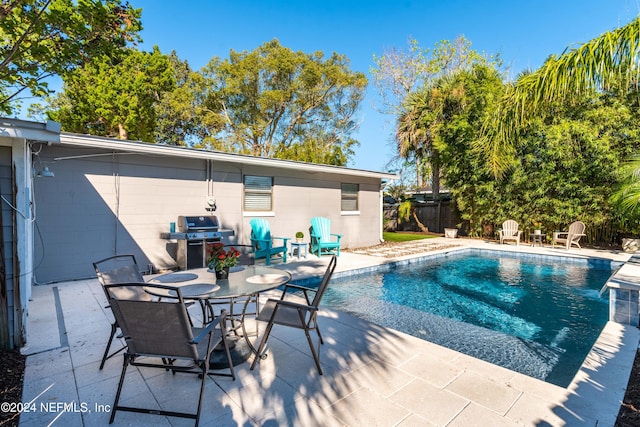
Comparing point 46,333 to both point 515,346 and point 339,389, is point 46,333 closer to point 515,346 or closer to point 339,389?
point 339,389

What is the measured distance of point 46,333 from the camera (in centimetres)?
341

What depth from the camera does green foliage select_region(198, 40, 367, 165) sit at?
A: 18219mm

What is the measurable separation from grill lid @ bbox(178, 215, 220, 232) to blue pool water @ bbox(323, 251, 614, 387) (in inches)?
110

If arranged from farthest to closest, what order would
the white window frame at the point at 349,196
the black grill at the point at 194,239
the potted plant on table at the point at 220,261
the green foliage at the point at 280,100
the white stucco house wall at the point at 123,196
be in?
the green foliage at the point at 280,100 → the white window frame at the point at 349,196 → the black grill at the point at 194,239 → the white stucco house wall at the point at 123,196 → the potted plant on table at the point at 220,261

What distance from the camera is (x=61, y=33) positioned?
3574 millimetres

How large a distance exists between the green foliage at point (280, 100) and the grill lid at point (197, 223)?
10681 millimetres

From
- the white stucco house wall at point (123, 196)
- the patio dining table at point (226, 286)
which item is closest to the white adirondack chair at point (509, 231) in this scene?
the white stucco house wall at point (123, 196)

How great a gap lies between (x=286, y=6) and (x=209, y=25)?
3.63m

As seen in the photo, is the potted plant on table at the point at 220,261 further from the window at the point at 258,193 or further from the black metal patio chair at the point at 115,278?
the window at the point at 258,193

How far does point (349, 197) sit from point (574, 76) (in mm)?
8102

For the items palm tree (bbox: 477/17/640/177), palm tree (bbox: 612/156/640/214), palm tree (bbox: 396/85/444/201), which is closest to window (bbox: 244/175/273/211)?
palm tree (bbox: 477/17/640/177)

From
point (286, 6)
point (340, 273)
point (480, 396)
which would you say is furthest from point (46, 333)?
point (286, 6)

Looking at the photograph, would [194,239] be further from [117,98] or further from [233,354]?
[117,98]

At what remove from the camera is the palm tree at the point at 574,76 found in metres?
2.64
